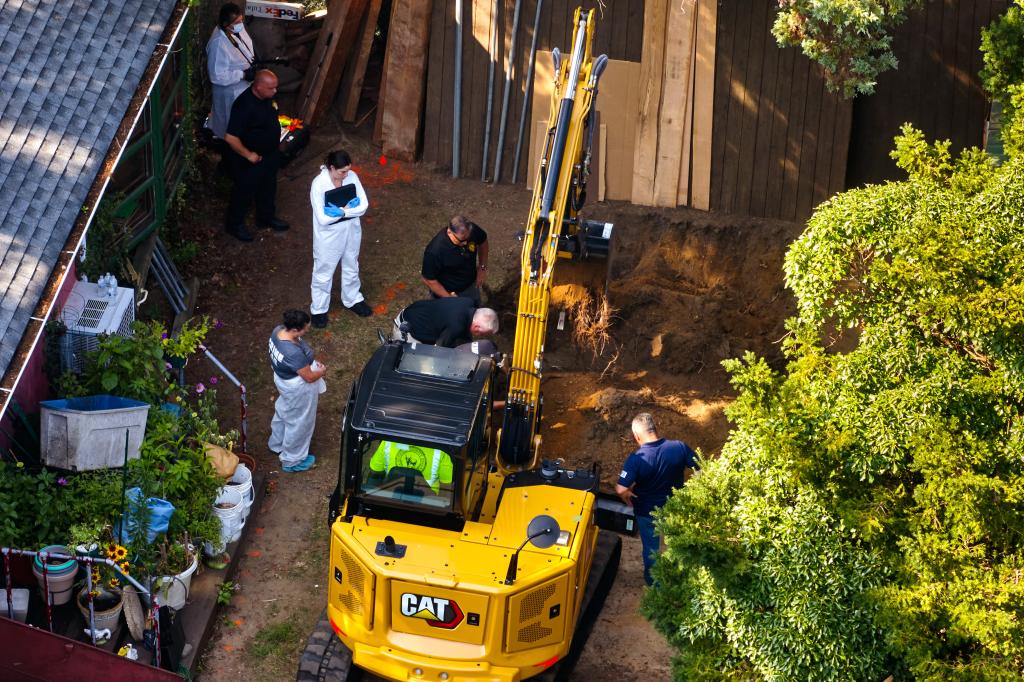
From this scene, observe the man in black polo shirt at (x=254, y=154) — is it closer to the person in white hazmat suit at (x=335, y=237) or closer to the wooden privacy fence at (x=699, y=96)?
the person in white hazmat suit at (x=335, y=237)

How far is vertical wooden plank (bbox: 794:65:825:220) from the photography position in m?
14.7

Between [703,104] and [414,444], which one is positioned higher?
[703,104]

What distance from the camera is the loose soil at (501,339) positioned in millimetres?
10844

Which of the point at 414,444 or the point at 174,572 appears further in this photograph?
the point at 174,572

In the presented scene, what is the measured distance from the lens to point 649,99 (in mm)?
15016

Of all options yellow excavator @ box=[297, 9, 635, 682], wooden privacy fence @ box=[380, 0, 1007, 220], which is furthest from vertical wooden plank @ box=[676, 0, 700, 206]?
yellow excavator @ box=[297, 9, 635, 682]

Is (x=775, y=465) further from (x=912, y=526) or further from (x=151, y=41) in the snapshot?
(x=151, y=41)

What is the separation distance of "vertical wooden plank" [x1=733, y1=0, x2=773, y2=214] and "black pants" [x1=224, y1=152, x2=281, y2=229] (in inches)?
197

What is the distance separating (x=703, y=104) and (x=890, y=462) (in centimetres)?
826

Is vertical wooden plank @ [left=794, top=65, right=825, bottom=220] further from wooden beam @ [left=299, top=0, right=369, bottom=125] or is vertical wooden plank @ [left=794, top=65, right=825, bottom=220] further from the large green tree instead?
the large green tree

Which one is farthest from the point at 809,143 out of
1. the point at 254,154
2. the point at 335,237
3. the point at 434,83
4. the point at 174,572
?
the point at 174,572

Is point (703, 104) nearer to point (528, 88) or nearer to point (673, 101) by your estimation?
point (673, 101)

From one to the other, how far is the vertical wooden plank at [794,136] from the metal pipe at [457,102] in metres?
3.60

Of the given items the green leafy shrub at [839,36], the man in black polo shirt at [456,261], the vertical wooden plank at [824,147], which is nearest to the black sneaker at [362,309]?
the man in black polo shirt at [456,261]
